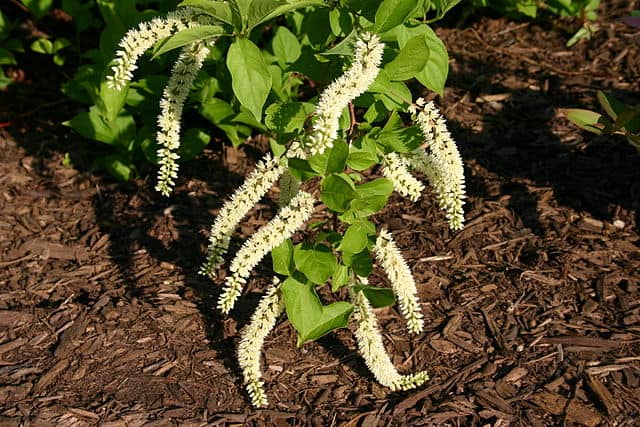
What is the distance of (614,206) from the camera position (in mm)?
4434

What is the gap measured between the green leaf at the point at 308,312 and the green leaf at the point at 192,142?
1.67m

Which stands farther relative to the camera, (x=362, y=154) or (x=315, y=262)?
(x=315, y=262)

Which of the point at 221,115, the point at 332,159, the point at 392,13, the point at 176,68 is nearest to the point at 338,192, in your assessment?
the point at 332,159

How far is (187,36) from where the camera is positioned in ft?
8.87

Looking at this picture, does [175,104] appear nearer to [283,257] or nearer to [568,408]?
[283,257]

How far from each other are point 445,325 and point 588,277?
30.7 inches

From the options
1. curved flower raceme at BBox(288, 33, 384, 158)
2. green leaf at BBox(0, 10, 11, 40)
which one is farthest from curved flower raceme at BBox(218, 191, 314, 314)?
green leaf at BBox(0, 10, 11, 40)

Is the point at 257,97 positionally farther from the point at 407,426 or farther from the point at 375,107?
the point at 407,426

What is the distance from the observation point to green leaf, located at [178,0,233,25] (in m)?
2.70

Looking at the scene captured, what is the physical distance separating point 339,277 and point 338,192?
1.53 ft

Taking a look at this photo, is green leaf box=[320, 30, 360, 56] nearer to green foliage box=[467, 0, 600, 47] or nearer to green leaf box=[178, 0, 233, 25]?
green leaf box=[178, 0, 233, 25]

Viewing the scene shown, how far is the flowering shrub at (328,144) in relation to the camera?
2768 millimetres

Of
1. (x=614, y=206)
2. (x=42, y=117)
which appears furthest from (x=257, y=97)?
(x=42, y=117)

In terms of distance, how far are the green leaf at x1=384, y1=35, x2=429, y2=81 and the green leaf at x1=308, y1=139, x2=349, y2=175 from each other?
359 millimetres
